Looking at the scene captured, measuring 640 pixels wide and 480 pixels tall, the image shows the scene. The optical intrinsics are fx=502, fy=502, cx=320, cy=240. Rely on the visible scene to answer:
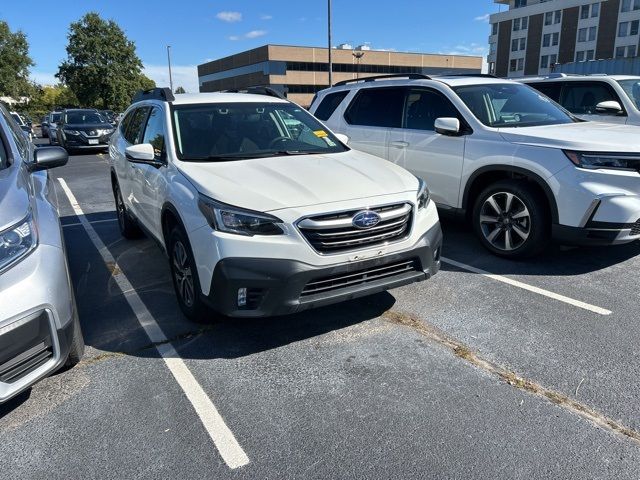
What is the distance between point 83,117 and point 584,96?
16952 millimetres

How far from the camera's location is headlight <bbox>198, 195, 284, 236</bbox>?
3.09 meters

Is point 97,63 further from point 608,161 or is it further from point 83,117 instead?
point 608,161

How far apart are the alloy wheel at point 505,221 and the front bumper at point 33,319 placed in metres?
3.93

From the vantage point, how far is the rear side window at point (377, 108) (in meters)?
6.14

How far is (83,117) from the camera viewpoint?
18.6 metres

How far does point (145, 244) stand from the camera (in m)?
5.95

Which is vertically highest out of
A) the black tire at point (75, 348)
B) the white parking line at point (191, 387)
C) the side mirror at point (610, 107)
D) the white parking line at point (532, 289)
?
the side mirror at point (610, 107)

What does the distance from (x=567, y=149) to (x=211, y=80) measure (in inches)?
3904

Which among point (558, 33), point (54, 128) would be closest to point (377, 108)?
point (54, 128)

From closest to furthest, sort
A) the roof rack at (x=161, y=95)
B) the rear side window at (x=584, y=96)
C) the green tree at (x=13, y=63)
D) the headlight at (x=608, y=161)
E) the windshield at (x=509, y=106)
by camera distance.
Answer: the headlight at (x=608, y=161) → the roof rack at (x=161, y=95) → the windshield at (x=509, y=106) → the rear side window at (x=584, y=96) → the green tree at (x=13, y=63)

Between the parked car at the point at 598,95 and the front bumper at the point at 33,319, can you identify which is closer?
the front bumper at the point at 33,319

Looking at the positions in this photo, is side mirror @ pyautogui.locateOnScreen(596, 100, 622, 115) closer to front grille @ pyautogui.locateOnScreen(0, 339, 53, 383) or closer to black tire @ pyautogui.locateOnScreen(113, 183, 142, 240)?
black tire @ pyautogui.locateOnScreen(113, 183, 142, 240)

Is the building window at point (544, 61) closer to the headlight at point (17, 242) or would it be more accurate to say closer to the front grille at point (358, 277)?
the front grille at point (358, 277)

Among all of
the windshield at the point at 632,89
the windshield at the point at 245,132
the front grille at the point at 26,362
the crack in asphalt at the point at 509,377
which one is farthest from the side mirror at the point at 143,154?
the windshield at the point at 632,89
